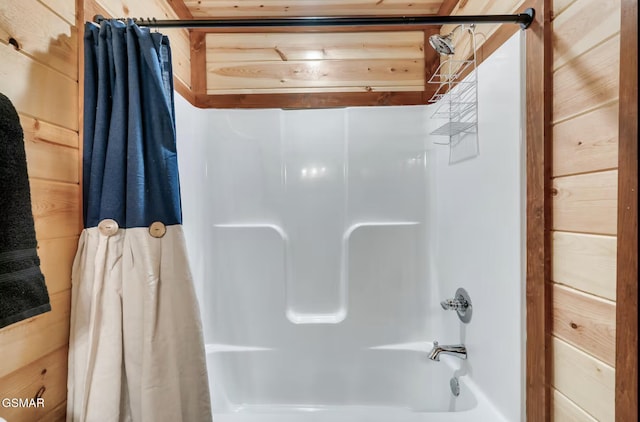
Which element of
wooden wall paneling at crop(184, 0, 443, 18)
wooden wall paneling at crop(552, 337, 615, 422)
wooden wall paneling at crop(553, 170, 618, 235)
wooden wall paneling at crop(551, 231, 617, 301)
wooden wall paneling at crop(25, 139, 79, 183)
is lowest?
wooden wall paneling at crop(552, 337, 615, 422)

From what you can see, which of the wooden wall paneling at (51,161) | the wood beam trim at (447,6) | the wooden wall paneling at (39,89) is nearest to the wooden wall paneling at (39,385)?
the wooden wall paneling at (51,161)

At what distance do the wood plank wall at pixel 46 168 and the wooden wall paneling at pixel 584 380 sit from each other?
56.2 inches

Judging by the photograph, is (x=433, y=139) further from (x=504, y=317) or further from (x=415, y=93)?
(x=504, y=317)

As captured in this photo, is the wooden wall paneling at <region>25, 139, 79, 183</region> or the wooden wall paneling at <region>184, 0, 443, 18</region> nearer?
the wooden wall paneling at <region>25, 139, 79, 183</region>

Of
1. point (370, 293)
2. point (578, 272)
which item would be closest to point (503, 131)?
point (578, 272)

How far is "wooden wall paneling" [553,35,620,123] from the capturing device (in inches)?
28.6

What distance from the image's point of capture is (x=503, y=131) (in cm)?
112

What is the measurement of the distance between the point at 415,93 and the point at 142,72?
1.45m

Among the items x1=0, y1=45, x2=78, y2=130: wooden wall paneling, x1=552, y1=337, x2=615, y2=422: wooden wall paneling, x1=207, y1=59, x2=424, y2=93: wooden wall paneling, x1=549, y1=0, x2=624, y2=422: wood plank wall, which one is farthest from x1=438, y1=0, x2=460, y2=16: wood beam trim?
x1=0, y1=45, x2=78, y2=130: wooden wall paneling

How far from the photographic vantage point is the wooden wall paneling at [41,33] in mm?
708

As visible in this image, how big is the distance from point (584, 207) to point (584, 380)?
46cm

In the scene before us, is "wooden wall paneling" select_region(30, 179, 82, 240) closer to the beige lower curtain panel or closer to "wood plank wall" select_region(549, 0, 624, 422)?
the beige lower curtain panel

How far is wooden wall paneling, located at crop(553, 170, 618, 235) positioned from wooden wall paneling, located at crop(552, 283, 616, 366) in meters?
0.18

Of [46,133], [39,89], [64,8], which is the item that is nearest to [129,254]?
[46,133]
